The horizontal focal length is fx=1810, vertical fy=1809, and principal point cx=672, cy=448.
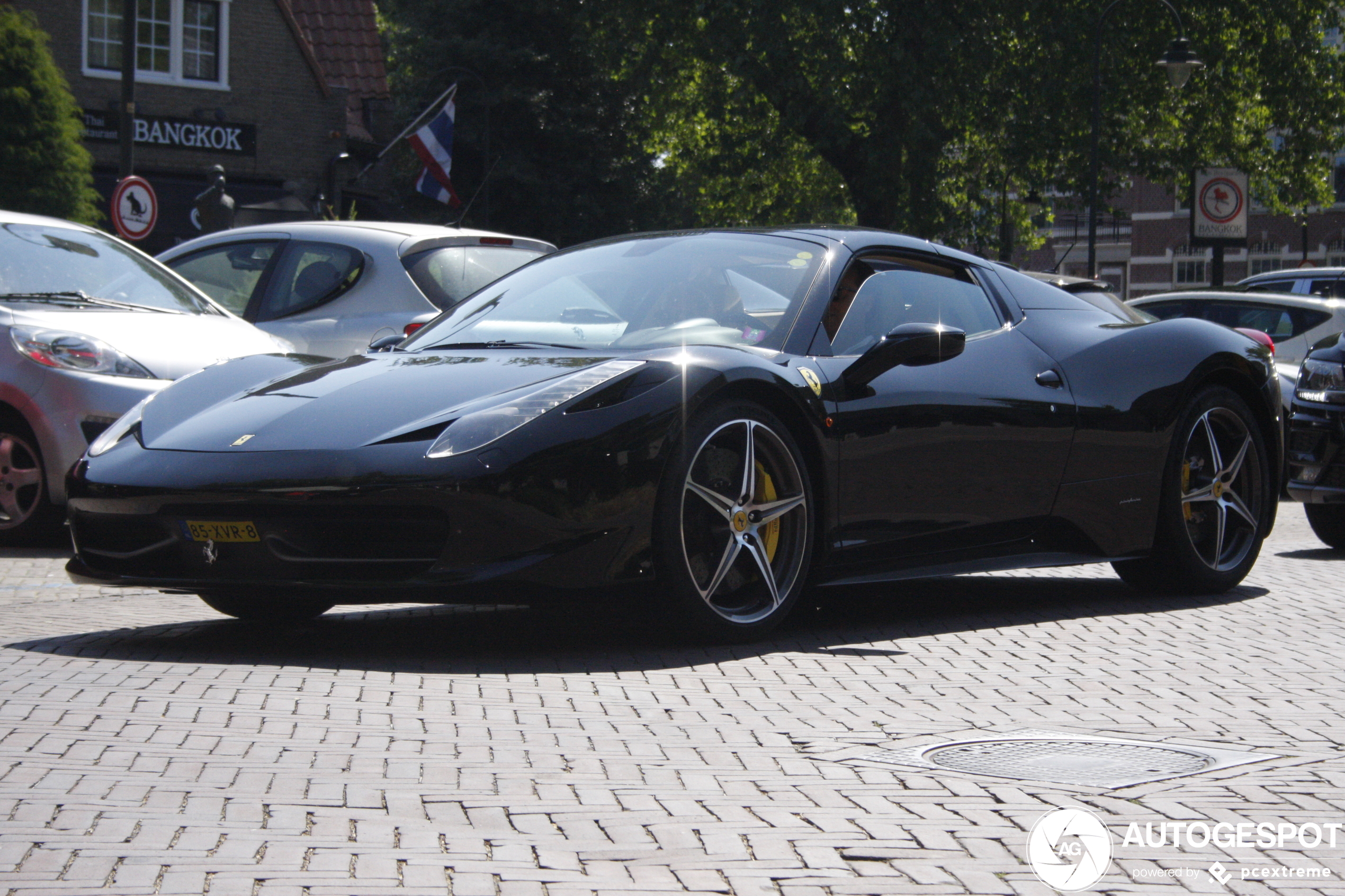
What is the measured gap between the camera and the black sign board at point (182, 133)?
3031 centimetres

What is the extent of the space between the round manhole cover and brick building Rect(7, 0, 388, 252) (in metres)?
27.2

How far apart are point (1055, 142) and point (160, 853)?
105ft

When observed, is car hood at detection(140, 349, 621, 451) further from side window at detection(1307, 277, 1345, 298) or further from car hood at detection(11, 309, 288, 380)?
side window at detection(1307, 277, 1345, 298)

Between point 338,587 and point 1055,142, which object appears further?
point 1055,142

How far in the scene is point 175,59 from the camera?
1220 inches

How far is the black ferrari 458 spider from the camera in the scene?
500 cm

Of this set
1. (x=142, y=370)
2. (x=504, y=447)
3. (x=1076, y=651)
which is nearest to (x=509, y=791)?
(x=504, y=447)

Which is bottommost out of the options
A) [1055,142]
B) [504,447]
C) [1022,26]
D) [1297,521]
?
[1297,521]

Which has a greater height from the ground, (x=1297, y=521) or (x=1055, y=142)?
(x=1055, y=142)

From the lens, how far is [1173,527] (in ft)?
23.2

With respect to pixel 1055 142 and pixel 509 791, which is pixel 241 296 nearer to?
pixel 509 791

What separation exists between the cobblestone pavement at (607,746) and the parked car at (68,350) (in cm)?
198

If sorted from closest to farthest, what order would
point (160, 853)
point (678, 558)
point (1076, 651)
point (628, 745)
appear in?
point (160, 853)
point (628, 745)
point (678, 558)
point (1076, 651)

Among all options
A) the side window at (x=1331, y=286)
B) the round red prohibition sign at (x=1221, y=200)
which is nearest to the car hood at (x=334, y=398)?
the side window at (x=1331, y=286)
